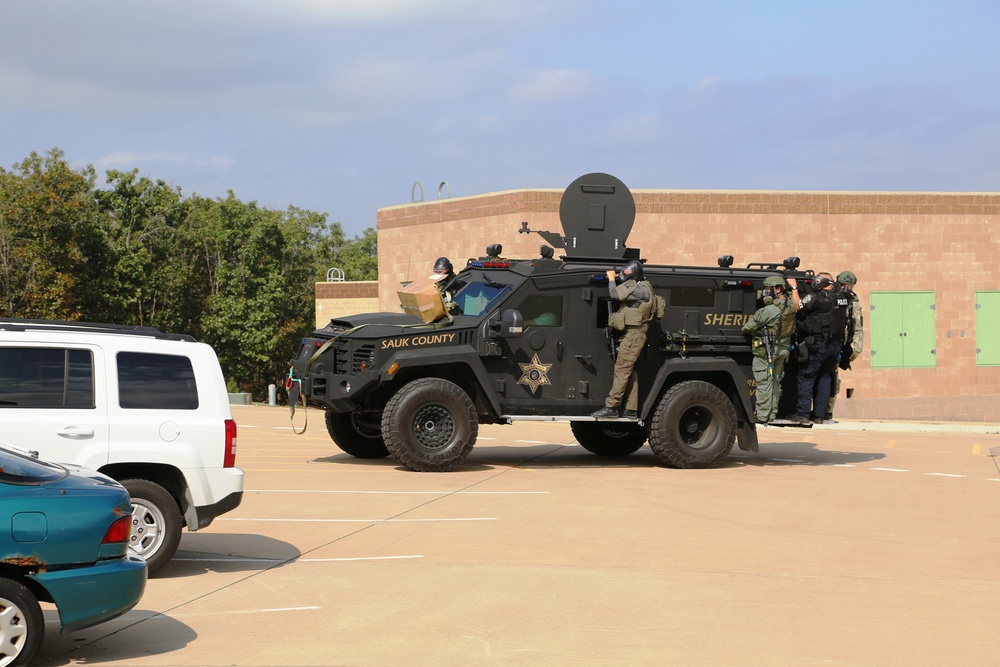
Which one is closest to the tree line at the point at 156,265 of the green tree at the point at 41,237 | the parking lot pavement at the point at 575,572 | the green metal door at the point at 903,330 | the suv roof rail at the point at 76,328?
the green tree at the point at 41,237

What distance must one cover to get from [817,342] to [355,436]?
6.26 meters

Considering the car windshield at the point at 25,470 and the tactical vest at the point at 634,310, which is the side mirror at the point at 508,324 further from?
the car windshield at the point at 25,470

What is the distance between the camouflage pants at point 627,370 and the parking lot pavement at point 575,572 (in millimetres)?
915

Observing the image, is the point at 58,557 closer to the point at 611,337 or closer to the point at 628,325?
the point at 628,325

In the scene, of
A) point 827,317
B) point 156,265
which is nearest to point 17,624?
point 827,317

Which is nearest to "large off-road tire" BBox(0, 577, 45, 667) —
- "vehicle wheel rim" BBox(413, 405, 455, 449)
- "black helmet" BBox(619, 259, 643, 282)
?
"vehicle wheel rim" BBox(413, 405, 455, 449)

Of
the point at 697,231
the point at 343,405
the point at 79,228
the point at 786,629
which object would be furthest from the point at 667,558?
the point at 79,228

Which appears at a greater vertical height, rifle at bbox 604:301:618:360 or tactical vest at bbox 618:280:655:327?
tactical vest at bbox 618:280:655:327

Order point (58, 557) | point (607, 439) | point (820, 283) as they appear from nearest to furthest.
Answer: point (58, 557) < point (820, 283) < point (607, 439)

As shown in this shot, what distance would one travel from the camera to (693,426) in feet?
52.5

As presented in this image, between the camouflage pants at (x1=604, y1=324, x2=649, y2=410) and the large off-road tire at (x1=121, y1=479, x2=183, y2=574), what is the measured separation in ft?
25.2

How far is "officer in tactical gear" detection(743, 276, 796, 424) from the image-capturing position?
52.4 feet

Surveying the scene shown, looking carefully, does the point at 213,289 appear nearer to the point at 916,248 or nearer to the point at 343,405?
the point at 916,248

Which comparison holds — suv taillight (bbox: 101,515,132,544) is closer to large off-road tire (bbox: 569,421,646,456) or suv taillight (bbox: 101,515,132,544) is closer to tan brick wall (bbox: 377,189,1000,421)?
large off-road tire (bbox: 569,421,646,456)
